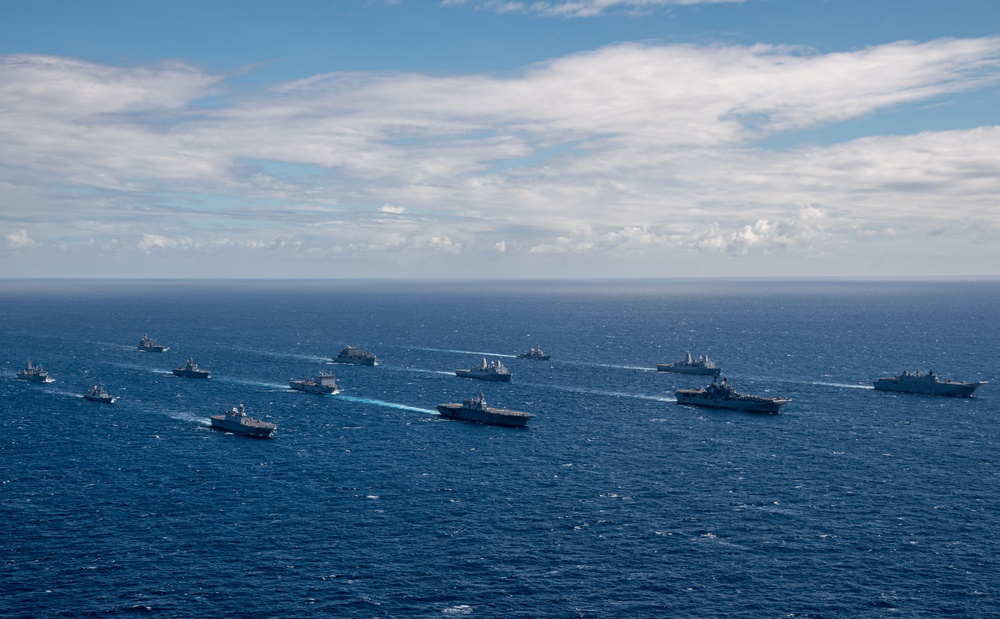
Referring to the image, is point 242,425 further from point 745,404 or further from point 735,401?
point 745,404

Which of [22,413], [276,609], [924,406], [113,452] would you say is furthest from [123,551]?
[924,406]

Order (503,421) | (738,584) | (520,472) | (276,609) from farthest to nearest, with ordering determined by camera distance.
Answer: (503,421) < (520,472) < (738,584) < (276,609)

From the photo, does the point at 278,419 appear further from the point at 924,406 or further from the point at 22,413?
the point at 924,406

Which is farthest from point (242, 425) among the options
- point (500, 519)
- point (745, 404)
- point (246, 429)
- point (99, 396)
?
point (745, 404)

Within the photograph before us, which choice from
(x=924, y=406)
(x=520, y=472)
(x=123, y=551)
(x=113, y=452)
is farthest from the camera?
(x=924, y=406)

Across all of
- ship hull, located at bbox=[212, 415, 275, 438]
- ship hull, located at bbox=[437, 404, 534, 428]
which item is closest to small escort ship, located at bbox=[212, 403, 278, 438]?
ship hull, located at bbox=[212, 415, 275, 438]

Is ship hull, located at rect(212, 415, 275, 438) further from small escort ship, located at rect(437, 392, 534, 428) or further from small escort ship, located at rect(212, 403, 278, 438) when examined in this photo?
small escort ship, located at rect(437, 392, 534, 428)
